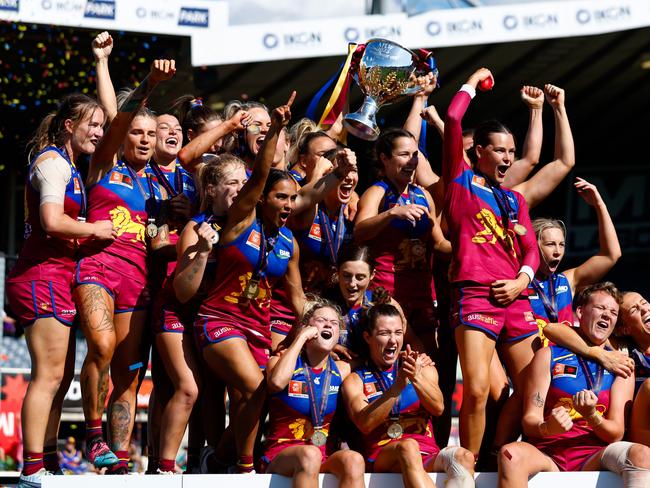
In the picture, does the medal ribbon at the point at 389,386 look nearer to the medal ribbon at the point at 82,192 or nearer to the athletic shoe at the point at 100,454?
the athletic shoe at the point at 100,454

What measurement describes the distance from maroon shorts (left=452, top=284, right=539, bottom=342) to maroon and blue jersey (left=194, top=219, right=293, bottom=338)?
35.7 inches

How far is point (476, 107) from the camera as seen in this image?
45.4 ft

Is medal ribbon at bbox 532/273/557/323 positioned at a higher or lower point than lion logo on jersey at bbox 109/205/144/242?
lower

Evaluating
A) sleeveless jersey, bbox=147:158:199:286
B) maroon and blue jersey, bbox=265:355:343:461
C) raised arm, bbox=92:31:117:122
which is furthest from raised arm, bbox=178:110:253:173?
maroon and blue jersey, bbox=265:355:343:461

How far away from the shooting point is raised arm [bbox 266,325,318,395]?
214 inches

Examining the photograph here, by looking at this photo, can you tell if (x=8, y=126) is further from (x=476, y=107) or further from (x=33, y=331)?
(x=33, y=331)

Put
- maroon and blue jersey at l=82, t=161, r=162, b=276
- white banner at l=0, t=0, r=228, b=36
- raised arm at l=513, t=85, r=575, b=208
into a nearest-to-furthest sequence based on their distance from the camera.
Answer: maroon and blue jersey at l=82, t=161, r=162, b=276 → raised arm at l=513, t=85, r=575, b=208 → white banner at l=0, t=0, r=228, b=36

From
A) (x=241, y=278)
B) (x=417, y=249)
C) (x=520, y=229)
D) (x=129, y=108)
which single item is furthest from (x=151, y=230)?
(x=520, y=229)

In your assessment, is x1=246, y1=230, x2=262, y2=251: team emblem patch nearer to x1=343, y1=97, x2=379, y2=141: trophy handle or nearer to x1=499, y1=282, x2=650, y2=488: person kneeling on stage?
x1=343, y1=97, x2=379, y2=141: trophy handle

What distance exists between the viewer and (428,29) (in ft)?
35.4

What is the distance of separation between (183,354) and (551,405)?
1.80m

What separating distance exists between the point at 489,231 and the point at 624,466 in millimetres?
1271

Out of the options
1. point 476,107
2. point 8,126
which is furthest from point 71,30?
point 476,107

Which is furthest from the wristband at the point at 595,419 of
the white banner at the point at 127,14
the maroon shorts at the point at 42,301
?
the white banner at the point at 127,14
